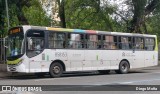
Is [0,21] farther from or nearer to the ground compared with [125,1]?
nearer to the ground

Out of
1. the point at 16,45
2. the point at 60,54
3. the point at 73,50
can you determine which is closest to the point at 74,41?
the point at 73,50

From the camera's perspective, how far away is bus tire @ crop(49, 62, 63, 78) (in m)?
21.9

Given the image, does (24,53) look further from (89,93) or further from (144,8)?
(144,8)

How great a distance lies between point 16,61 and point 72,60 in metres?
3.88

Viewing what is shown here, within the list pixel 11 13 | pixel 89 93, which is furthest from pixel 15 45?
pixel 89 93

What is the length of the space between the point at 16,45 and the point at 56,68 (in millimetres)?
2855

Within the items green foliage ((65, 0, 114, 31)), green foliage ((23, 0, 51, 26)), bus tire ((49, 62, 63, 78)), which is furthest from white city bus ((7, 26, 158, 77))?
green foliage ((23, 0, 51, 26))

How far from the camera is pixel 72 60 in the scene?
23094 mm

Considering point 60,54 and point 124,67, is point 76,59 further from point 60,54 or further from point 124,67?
point 124,67

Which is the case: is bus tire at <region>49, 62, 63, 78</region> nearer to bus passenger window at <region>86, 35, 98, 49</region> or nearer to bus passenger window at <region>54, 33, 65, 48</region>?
bus passenger window at <region>54, 33, 65, 48</region>

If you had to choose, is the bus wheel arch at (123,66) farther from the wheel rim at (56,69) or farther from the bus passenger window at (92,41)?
the wheel rim at (56,69)

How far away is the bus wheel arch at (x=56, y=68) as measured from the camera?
71.9 ft

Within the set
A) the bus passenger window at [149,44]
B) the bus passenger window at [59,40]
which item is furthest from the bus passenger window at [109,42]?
the bus passenger window at [59,40]

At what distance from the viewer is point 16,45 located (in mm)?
A: 21203
